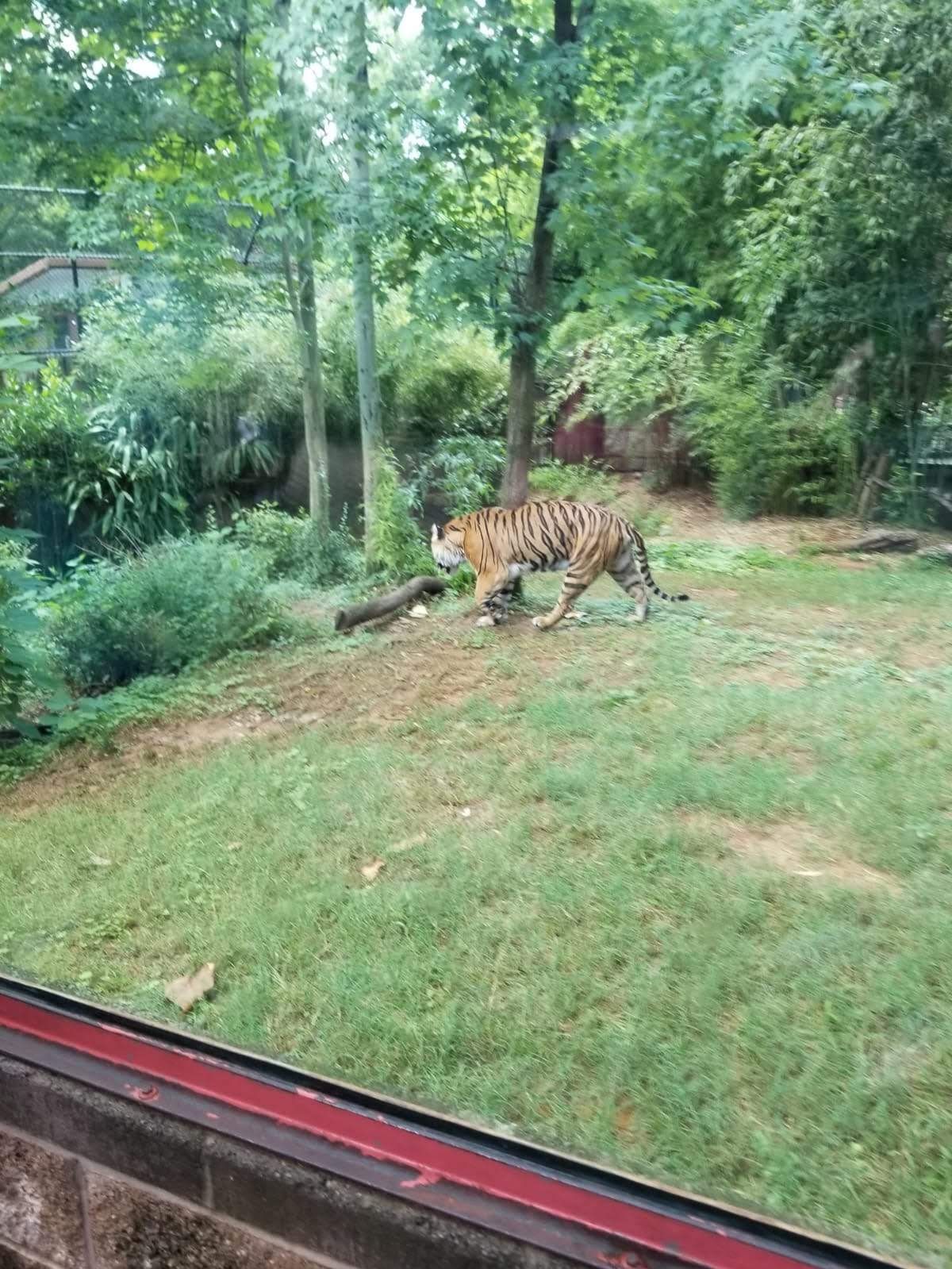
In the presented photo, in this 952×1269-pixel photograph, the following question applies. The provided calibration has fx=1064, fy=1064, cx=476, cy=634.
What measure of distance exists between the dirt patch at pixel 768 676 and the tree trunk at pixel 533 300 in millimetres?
1734

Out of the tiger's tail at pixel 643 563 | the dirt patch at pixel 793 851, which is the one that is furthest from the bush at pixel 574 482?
the dirt patch at pixel 793 851

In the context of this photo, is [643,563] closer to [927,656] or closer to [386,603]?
[386,603]

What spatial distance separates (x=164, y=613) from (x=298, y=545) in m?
0.82

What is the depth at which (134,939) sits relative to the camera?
2.49m

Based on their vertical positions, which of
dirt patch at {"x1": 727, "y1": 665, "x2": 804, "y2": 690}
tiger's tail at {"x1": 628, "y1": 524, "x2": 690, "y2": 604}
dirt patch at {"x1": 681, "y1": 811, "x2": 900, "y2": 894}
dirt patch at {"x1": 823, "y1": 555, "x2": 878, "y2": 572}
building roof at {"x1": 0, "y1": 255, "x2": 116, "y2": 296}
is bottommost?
dirt patch at {"x1": 681, "y1": 811, "x2": 900, "y2": 894}

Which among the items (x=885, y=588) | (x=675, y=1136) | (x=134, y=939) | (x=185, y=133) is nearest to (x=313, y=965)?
(x=134, y=939)

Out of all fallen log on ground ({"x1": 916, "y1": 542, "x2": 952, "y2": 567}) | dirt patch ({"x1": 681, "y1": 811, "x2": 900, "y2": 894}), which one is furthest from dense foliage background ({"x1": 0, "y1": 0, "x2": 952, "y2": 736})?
dirt patch ({"x1": 681, "y1": 811, "x2": 900, "y2": 894})

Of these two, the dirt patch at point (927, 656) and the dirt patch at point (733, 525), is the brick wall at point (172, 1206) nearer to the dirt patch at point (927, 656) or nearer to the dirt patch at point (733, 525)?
the dirt patch at point (927, 656)

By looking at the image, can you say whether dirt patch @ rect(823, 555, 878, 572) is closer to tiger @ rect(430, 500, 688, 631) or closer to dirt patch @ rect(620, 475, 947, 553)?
dirt patch @ rect(620, 475, 947, 553)

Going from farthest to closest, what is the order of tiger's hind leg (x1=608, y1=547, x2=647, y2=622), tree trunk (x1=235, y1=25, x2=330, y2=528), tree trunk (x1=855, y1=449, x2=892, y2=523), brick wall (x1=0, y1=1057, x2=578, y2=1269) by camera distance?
tiger's hind leg (x1=608, y1=547, x2=647, y2=622)
tree trunk (x1=235, y1=25, x2=330, y2=528)
tree trunk (x1=855, y1=449, x2=892, y2=523)
brick wall (x1=0, y1=1057, x2=578, y2=1269)

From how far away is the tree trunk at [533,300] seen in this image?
3.77 meters

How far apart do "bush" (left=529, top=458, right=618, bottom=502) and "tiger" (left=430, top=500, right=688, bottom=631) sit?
0.07 m

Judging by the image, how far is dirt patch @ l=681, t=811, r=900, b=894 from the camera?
7.47 ft

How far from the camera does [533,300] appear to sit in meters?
4.52
